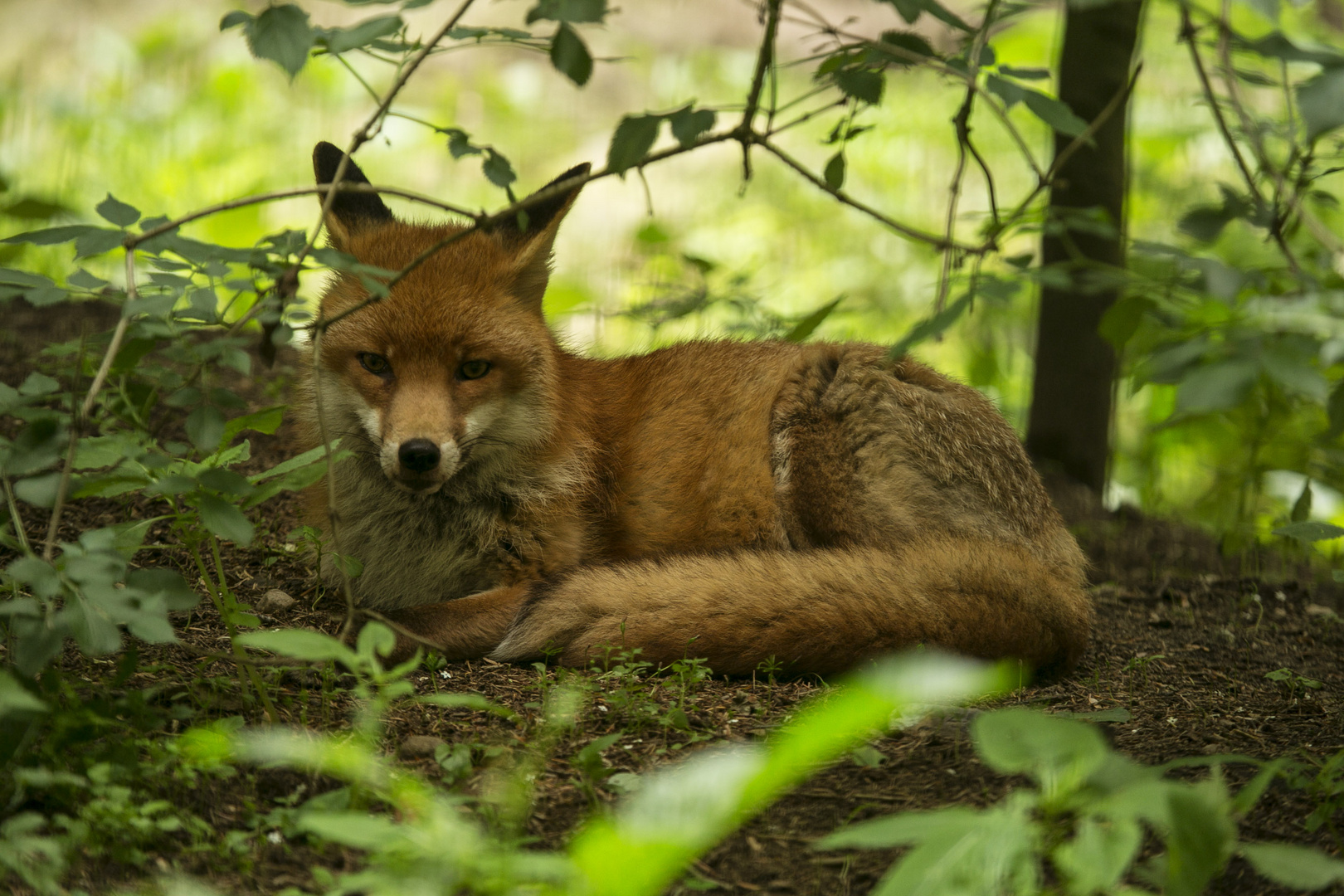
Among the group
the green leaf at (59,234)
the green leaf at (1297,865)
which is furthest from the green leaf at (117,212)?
the green leaf at (1297,865)

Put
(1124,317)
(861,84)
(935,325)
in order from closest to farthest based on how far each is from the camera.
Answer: (935,325)
(1124,317)
(861,84)

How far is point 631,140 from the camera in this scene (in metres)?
2.29

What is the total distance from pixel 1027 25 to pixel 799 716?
8567mm

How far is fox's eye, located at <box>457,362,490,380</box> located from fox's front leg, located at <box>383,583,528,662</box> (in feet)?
2.32

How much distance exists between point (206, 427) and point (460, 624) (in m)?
1.14

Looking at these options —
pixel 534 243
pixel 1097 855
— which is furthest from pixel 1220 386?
pixel 534 243

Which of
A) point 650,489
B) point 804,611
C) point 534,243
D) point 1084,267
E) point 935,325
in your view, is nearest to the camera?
point 935,325

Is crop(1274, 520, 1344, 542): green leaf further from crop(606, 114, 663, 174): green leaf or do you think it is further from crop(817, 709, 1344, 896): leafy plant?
crop(606, 114, 663, 174): green leaf

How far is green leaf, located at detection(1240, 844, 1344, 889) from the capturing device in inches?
58.2

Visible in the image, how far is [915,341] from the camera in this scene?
193 cm

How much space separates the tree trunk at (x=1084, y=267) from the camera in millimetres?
4504

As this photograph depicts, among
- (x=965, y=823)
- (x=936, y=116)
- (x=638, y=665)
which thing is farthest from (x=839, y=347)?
(x=936, y=116)

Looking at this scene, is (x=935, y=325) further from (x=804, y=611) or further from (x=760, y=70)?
(x=804, y=611)

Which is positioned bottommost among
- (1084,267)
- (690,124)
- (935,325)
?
(935,325)
